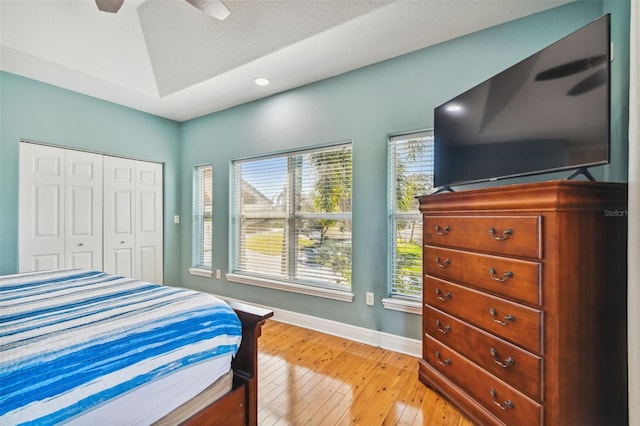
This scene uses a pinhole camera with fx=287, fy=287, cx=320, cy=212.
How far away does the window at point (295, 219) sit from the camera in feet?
9.50

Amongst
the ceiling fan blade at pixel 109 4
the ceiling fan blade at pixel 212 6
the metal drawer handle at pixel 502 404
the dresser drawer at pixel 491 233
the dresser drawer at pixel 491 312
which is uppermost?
→ the ceiling fan blade at pixel 109 4

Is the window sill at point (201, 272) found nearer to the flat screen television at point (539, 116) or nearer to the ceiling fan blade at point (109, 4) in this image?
the ceiling fan blade at point (109, 4)

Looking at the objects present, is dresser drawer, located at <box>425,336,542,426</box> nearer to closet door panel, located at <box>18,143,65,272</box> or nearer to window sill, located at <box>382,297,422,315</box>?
window sill, located at <box>382,297,422,315</box>

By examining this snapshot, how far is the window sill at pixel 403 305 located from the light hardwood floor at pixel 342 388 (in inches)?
14.6

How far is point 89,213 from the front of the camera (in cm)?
331

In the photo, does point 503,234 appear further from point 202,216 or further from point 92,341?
point 202,216

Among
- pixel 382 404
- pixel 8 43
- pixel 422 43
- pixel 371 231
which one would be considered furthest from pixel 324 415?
pixel 8 43

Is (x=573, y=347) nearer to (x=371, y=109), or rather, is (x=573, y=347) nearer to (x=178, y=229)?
(x=371, y=109)

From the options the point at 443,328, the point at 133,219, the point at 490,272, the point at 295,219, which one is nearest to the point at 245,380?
the point at 443,328

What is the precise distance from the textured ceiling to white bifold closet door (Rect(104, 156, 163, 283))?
0.95 m

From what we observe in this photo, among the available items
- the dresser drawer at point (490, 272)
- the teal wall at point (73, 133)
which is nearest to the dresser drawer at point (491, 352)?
the dresser drawer at point (490, 272)

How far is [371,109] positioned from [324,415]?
2389 mm

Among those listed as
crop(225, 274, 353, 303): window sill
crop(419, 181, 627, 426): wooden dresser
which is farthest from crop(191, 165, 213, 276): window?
crop(419, 181, 627, 426): wooden dresser

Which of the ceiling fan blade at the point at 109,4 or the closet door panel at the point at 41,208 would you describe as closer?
the ceiling fan blade at the point at 109,4
